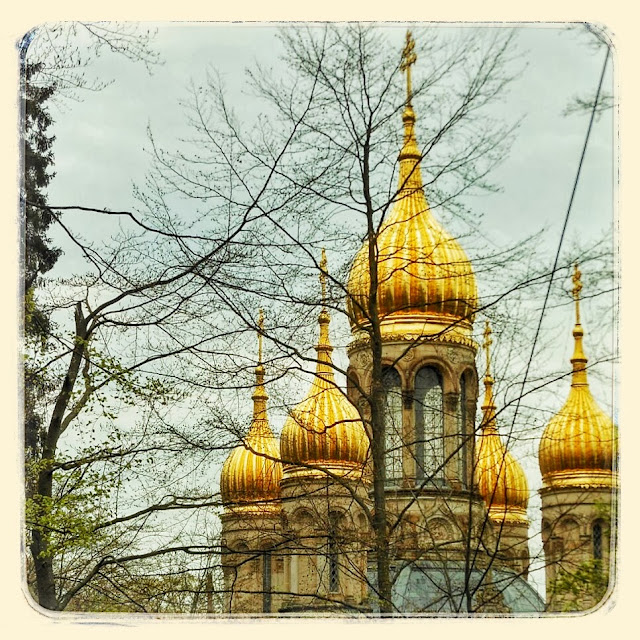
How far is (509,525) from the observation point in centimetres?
1202

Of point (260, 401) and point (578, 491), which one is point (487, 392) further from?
point (260, 401)

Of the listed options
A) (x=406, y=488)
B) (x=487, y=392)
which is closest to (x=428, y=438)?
(x=406, y=488)

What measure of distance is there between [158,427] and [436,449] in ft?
8.49

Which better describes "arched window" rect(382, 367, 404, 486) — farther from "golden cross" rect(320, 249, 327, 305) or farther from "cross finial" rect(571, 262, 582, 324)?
"cross finial" rect(571, 262, 582, 324)

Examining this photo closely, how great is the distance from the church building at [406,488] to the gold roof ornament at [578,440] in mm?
17

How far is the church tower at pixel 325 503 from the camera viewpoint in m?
10.8

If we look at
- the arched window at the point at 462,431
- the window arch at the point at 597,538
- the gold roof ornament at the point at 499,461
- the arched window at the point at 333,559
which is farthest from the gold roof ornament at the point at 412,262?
the window arch at the point at 597,538

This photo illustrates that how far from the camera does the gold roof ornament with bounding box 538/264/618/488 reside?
1025 cm

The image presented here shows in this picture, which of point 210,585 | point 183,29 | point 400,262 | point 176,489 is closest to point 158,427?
point 176,489

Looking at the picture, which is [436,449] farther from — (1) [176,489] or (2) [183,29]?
(2) [183,29]

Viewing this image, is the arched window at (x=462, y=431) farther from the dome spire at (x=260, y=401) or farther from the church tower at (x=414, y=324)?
the dome spire at (x=260, y=401)

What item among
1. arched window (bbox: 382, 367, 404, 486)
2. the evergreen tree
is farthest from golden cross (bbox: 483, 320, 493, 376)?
the evergreen tree

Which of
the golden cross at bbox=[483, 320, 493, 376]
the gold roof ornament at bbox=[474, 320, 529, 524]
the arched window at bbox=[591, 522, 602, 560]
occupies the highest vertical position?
the golden cross at bbox=[483, 320, 493, 376]

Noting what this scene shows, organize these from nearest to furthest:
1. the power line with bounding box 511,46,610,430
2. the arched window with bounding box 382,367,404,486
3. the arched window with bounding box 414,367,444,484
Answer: the power line with bounding box 511,46,610,430 < the arched window with bounding box 382,367,404,486 < the arched window with bounding box 414,367,444,484
